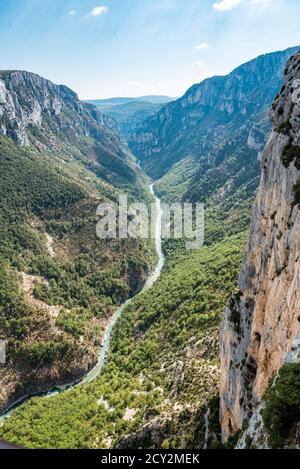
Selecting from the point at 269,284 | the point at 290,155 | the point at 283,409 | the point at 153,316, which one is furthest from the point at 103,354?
the point at 283,409

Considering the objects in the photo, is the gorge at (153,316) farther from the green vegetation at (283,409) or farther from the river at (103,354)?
the river at (103,354)

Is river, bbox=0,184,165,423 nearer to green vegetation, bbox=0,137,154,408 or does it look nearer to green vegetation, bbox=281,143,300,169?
green vegetation, bbox=0,137,154,408

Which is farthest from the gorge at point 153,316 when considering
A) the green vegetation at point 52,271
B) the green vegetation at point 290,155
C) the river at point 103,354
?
the river at point 103,354

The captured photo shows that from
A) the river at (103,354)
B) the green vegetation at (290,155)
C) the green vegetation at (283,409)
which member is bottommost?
the river at (103,354)

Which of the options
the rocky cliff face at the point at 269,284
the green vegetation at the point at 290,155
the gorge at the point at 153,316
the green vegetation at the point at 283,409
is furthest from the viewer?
the green vegetation at the point at 290,155

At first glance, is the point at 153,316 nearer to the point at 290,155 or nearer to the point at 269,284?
the point at 269,284

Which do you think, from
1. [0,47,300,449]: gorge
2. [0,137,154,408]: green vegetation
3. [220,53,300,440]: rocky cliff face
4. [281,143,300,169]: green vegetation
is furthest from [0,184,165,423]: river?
[281,143,300,169]: green vegetation
